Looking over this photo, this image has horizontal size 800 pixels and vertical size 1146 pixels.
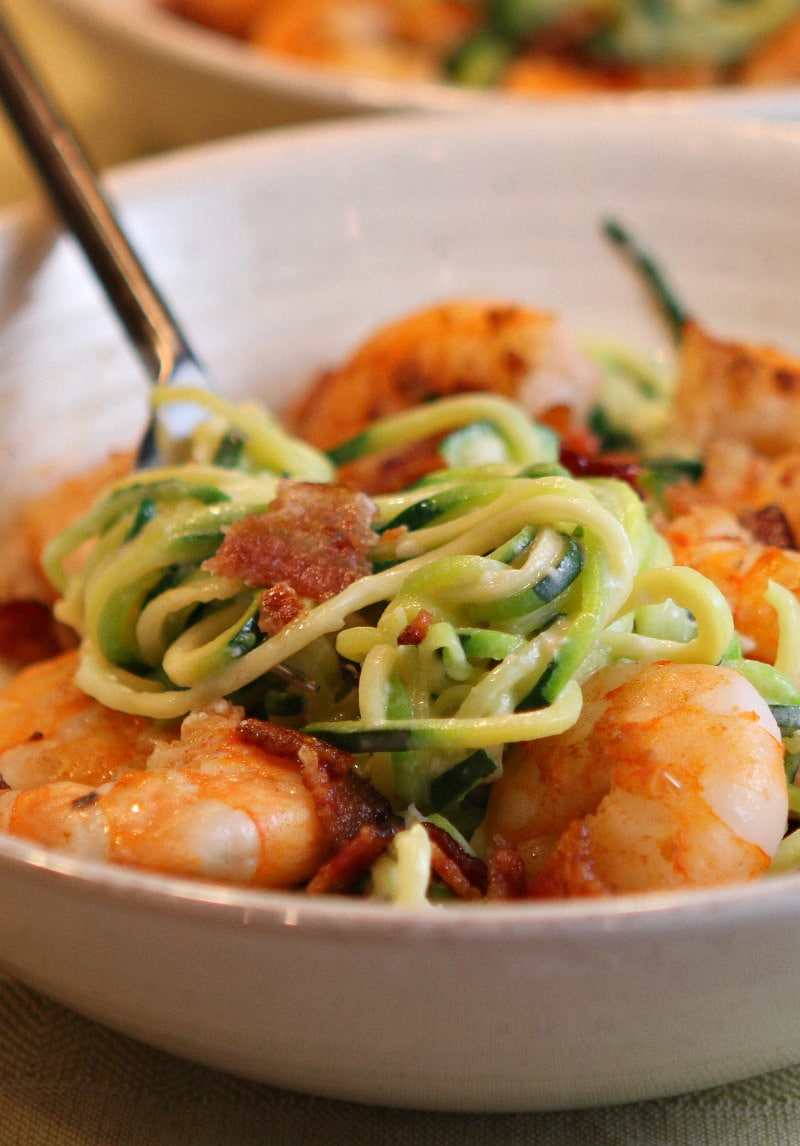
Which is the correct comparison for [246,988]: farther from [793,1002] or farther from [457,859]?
[793,1002]

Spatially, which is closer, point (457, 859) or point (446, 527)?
point (457, 859)

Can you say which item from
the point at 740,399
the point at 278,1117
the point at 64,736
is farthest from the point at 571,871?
the point at 740,399

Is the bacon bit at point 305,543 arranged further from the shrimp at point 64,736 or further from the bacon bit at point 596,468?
the bacon bit at point 596,468

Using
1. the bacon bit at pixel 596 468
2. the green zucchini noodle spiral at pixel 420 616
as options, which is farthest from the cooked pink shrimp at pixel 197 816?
the bacon bit at pixel 596 468

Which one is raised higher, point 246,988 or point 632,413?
point 246,988

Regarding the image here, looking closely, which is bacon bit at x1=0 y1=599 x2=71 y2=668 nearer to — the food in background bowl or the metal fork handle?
the metal fork handle

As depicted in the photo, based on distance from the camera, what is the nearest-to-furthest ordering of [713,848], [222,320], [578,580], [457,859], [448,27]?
[713,848] → [457,859] → [578,580] → [222,320] → [448,27]

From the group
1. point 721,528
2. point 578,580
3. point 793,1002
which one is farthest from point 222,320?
point 793,1002
